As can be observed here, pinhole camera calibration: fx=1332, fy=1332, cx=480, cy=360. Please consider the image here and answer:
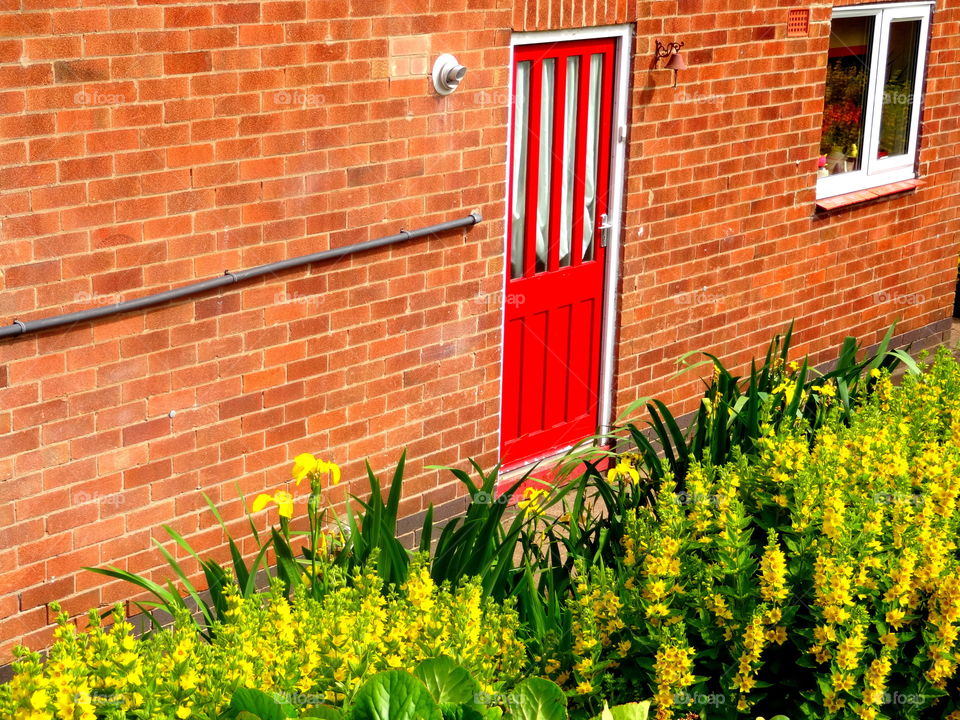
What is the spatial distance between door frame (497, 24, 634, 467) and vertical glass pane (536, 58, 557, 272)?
20 centimetres

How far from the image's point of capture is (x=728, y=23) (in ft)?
25.9

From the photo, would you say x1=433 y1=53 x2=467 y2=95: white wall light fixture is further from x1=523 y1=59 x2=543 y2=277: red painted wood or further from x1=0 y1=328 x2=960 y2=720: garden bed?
x1=0 y1=328 x2=960 y2=720: garden bed

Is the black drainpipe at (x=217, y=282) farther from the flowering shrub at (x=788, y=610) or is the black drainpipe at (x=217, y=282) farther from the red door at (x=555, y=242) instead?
the flowering shrub at (x=788, y=610)

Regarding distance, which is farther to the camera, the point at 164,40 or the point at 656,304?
the point at 656,304

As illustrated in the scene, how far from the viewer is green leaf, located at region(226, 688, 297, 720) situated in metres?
2.59

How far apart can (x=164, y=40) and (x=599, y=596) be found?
2.91m

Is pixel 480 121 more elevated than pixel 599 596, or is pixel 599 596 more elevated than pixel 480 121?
pixel 480 121

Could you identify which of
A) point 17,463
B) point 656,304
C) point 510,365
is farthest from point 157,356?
point 656,304

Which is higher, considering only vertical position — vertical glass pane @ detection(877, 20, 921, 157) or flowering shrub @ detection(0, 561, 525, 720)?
vertical glass pane @ detection(877, 20, 921, 157)

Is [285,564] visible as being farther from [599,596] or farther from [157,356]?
[157,356]

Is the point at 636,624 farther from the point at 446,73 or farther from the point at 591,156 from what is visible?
the point at 591,156

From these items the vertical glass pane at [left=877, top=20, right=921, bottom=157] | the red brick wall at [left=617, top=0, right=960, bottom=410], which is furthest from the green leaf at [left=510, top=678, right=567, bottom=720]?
the vertical glass pane at [left=877, top=20, right=921, bottom=157]

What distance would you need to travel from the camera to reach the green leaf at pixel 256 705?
2.59 meters

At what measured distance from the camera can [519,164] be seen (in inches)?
277
